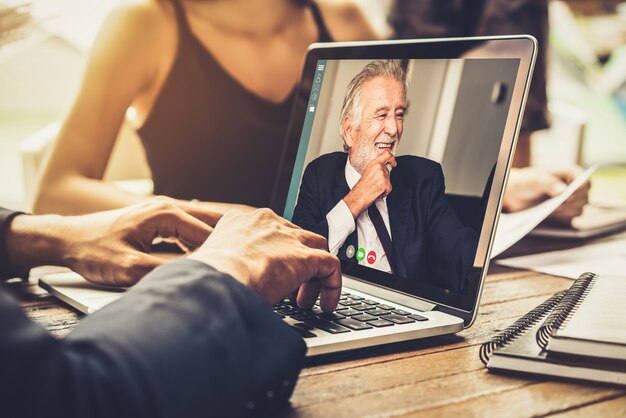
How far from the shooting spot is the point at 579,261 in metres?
1.14

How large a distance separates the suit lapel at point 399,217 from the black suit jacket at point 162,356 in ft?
1.01

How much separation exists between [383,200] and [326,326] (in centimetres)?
21

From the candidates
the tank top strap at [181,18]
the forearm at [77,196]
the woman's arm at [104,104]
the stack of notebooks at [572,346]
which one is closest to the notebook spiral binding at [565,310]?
the stack of notebooks at [572,346]

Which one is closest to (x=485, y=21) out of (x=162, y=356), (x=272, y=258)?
(x=272, y=258)

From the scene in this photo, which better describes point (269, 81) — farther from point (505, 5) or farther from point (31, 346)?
point (31, 346)

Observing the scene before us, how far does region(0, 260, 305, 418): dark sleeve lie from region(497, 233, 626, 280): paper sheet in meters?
0.69

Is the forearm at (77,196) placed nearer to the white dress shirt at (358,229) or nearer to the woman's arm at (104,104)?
the woman's arm at (104,104)

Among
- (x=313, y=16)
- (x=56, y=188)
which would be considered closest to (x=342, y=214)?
(x=56, y=188)

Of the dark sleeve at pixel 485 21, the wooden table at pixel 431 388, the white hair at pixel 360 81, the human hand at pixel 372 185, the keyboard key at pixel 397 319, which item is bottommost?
the wooden table at pixel 431 388

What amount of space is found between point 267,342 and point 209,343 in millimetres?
62

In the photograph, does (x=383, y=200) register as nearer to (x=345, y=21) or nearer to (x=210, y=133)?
(x=210, y=133)

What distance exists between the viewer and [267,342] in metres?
0.52

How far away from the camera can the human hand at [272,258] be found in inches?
24.5

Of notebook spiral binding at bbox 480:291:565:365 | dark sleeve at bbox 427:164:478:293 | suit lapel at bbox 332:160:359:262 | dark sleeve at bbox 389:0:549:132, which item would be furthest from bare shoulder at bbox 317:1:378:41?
notebook spiral binding at bbox 480:291:565:365
